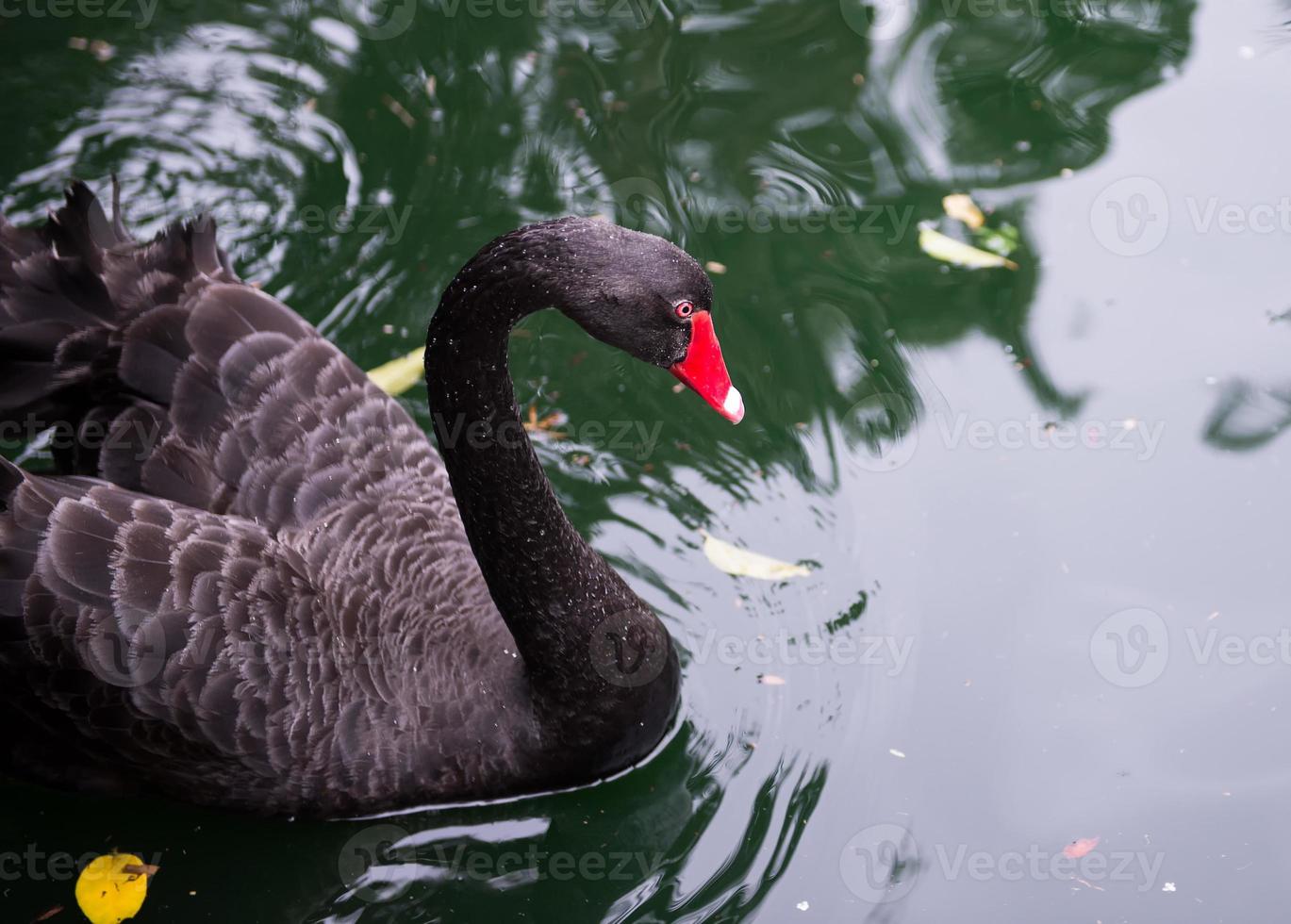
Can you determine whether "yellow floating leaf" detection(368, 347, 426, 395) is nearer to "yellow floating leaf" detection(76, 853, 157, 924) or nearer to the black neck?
the black neck

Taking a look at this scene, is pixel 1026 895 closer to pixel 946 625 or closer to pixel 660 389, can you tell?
pixel 946 625

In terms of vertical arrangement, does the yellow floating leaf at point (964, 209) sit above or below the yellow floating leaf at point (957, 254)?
above

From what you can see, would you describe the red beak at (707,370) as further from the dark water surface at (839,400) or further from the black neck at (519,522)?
the dark water surface at (839,400)

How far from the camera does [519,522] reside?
3.28 meters

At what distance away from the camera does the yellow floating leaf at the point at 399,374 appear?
4562 millimetres

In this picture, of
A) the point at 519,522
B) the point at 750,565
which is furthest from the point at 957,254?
the point at 519,522

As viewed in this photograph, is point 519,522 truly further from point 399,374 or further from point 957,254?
point 957,254

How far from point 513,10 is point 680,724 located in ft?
11.7

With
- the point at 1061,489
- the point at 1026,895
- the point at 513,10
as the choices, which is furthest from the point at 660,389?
the point at 513,10

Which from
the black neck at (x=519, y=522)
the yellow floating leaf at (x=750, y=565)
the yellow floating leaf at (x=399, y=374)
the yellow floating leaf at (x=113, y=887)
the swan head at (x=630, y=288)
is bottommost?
the yellow floating leaf at (x=113, y=887)

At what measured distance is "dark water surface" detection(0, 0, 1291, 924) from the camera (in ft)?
11.5

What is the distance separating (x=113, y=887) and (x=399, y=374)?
184 centimetres

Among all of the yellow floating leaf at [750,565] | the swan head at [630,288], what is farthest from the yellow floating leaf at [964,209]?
the swan head at [630,288]

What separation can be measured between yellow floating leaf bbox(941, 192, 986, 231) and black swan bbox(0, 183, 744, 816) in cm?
223
